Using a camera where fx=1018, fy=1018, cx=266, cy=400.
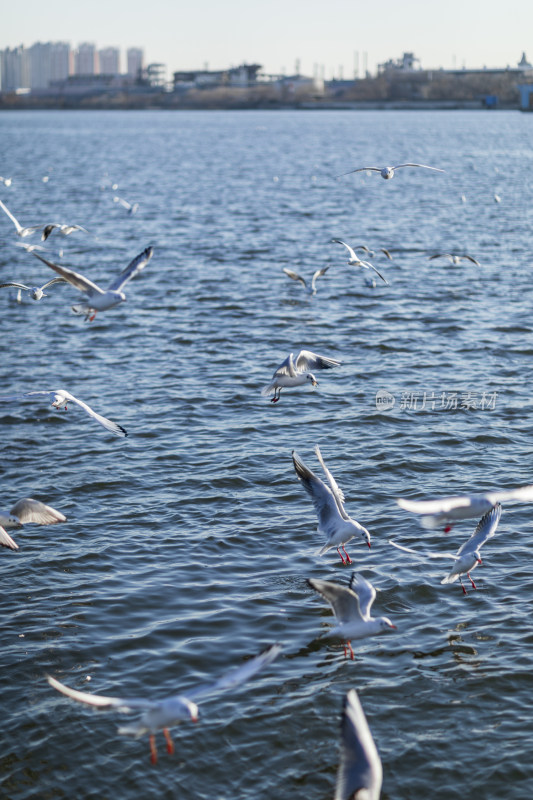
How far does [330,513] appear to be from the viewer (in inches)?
460

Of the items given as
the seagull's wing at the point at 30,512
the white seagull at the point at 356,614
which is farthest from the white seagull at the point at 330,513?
the seagull's wing at the point at 30,512

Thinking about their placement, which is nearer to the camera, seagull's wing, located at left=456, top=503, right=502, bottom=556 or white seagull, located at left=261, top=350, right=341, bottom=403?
seagull's wing, located at left=456, top=503, right=502, bottom=556

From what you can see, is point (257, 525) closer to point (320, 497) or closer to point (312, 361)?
point (320, 497)

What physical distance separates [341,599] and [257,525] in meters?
4.36

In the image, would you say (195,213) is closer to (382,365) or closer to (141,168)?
(382,365)

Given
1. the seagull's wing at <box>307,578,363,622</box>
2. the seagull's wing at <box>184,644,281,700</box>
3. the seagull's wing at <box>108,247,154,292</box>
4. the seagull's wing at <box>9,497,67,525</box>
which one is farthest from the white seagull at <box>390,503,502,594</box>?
the seagull's wing at <box>108,247,154,292</box>

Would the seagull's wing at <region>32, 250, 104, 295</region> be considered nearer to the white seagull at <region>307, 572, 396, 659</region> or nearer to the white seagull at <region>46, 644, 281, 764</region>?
the white seagull at <region>307, 572, 396, 659</region>

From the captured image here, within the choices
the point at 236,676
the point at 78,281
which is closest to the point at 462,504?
the point at 236,676

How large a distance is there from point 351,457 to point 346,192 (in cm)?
4631

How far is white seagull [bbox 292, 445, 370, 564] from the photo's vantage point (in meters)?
11.3

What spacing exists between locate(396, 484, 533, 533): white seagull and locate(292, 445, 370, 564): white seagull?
943mm

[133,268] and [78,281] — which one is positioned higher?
[133,268]

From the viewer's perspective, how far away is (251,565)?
12742 mm

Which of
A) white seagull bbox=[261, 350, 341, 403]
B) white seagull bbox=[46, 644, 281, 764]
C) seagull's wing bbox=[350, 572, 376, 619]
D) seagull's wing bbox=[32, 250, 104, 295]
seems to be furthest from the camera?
white seagull bbox=[261, 350, 341, 403]
